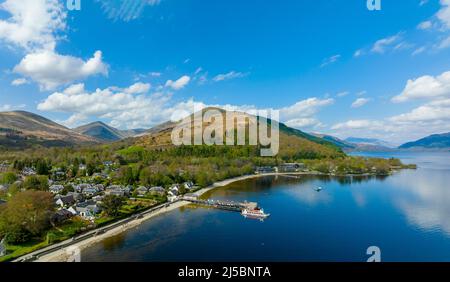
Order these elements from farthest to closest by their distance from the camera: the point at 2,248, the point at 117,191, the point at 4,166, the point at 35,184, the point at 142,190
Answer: the point at 4,166 < the point at 142,190 < the point at 117,191 < the point at 35,184 < the point at 2,248

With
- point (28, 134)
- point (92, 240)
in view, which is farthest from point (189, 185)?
point (28, 134)

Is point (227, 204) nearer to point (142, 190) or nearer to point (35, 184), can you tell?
point (142, 190)

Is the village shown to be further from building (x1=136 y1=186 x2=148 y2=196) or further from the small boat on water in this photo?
the small boat on water

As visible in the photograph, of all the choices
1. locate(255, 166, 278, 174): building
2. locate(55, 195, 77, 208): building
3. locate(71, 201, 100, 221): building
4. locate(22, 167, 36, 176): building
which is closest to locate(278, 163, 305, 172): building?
locate(255, 166, 278, 174): building

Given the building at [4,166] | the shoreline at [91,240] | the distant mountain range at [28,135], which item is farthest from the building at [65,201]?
the distant mountain range at [28,135]

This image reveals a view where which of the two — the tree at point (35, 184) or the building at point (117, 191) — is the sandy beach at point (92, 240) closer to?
the building at point (117, 191)

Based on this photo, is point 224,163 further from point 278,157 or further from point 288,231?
point 288,231
